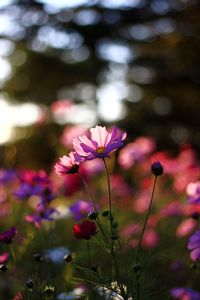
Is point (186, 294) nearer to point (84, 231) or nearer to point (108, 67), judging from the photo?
point (84, 231)

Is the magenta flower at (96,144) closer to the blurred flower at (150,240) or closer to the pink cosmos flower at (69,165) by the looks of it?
the pink cosmos flower at (69,165)

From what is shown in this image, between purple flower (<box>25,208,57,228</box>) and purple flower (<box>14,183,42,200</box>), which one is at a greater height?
purple flower (<box>14,183,42,200</box>)

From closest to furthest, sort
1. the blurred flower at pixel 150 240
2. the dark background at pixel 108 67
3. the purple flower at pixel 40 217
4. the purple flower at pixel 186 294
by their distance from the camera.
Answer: the purple flower at pixel 186 294, the purple flower at pixel 40 217, the blurred flower at pixel 150 240, the dark background at pixel 108 67

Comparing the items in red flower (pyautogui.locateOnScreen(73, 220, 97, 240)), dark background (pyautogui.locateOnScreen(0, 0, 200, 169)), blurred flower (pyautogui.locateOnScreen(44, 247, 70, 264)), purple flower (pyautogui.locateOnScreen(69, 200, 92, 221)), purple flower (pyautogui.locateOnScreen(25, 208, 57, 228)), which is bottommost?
red flower (pyautogui.locateOnScreen(73, 220, 97, 240))

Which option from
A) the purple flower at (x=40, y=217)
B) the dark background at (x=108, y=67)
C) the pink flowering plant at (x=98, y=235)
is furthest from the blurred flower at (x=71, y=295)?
the dark background at (x=108, y=67)

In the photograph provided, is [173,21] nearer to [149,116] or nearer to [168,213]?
[149,116]

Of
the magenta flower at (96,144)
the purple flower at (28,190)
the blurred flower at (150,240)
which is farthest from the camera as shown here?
the blurred flower at (150,240)

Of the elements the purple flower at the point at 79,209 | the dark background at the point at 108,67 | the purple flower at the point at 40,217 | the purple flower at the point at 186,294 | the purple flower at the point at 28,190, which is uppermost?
the dark background at the point at 108,67

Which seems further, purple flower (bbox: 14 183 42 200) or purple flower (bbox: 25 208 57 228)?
purple flower (bbox: 14 183 42 200)

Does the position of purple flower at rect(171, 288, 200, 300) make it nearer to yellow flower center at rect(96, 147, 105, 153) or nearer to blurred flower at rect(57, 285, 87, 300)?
blurred flower at rect(57, 285, 87, 300)

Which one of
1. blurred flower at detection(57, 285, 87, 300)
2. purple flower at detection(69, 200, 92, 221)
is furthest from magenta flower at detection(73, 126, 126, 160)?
purple flower at detection(69, 200, 92, 221)
